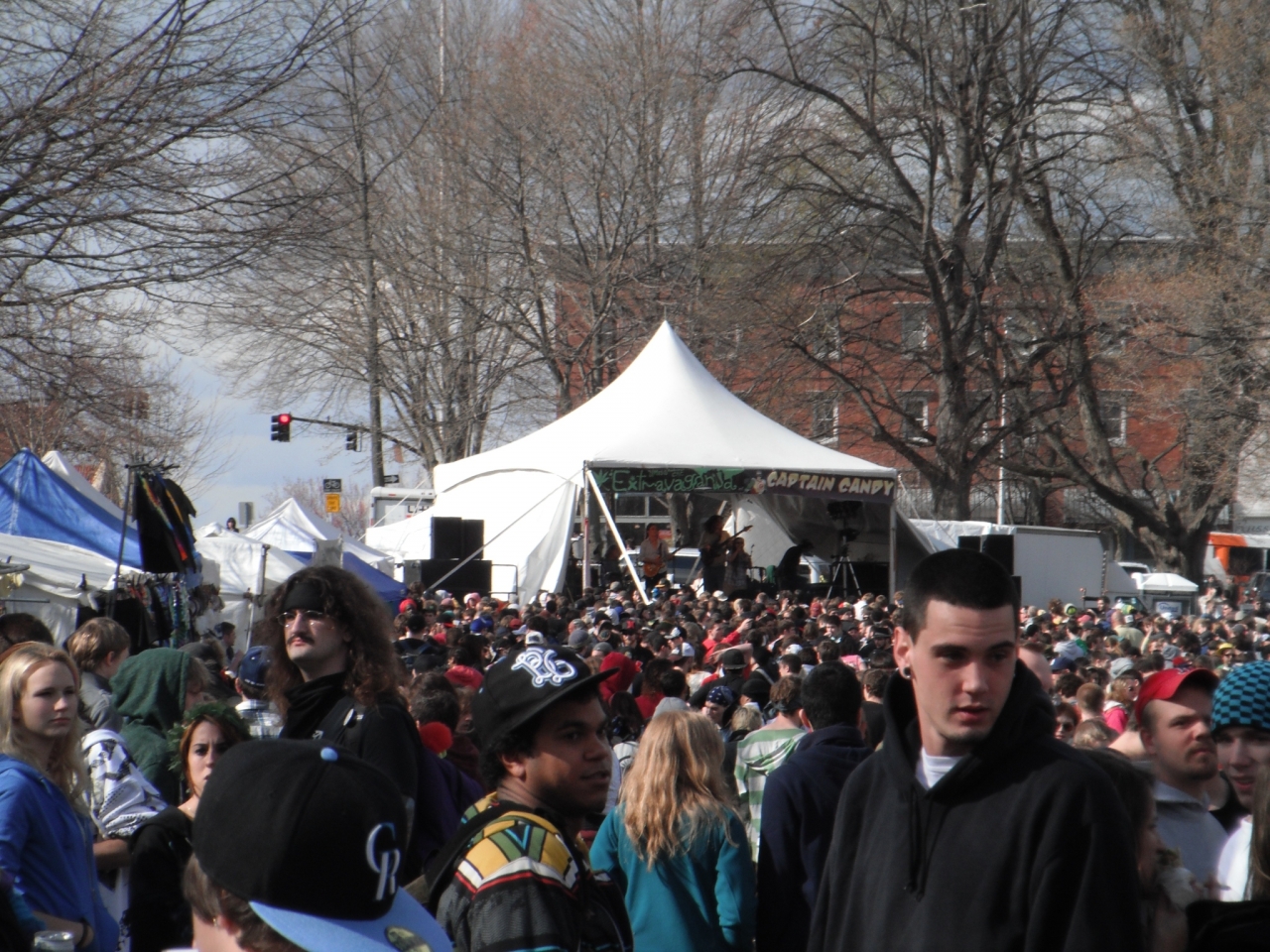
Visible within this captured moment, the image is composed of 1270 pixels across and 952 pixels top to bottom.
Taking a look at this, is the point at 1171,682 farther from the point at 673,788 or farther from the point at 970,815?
the point at 970,815

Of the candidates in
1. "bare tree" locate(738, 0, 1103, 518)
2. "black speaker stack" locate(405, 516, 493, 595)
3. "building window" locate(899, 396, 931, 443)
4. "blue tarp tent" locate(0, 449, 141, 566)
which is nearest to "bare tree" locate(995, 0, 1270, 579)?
"bare tree" locate(738, 0, 1103, 518)

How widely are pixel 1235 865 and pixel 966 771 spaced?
4.00 ft

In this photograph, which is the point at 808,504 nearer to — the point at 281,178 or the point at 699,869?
the point at 281,178

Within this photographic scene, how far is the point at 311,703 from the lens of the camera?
4.11 m

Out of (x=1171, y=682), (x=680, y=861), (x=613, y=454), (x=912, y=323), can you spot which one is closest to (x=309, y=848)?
(x=680, y=861)

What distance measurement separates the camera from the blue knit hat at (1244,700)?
391 centimetres

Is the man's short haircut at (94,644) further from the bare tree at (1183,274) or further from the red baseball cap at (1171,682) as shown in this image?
the bare tree at (1183,274)

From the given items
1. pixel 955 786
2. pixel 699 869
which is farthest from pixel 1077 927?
pixel 699 869

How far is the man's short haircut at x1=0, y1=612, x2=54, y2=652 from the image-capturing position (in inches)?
239

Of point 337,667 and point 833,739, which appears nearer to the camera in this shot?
point 337,667

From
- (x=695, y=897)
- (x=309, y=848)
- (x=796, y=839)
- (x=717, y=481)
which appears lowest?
(x=695, y=897)

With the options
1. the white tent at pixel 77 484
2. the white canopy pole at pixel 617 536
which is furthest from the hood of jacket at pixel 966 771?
the white canopy pole at pixel 617 536

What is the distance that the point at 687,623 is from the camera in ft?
45.2

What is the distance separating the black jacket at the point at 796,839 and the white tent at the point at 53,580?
1015cm
